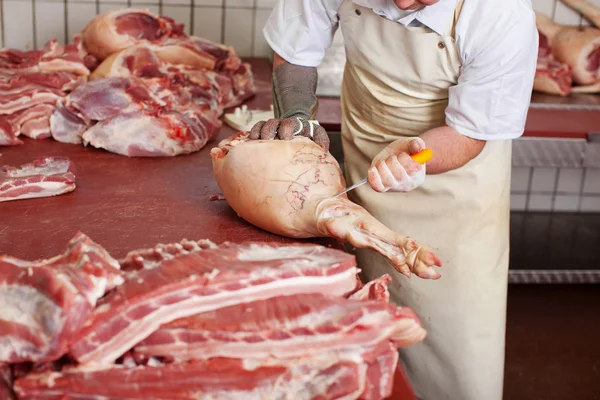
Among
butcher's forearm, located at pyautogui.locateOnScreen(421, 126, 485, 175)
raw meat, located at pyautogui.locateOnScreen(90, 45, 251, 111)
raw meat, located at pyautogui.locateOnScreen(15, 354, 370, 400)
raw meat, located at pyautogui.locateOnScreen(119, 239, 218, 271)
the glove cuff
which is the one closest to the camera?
raw meat, located at pyautogui.locateOnScreen(15, 354, 370, 400)

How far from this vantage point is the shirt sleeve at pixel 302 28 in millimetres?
2459

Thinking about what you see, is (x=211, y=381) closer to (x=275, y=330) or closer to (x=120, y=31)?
(x=275, y=330)

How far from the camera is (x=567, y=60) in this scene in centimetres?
459

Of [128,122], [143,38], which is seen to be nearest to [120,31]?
[143,38]

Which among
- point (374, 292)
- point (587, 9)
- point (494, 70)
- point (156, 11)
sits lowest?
point (374, 292)

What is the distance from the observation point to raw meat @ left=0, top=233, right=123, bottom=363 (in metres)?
1.29

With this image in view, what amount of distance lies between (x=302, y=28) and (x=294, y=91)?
224 mm

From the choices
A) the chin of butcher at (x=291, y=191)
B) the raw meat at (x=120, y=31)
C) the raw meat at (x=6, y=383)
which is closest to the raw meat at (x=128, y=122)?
the raw meat at (x=120, y=31)

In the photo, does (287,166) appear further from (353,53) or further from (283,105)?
(353,53)

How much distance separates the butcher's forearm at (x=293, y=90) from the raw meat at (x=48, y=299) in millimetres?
1026

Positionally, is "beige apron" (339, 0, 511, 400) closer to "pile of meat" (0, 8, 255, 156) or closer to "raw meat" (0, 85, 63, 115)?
"pile of meat" (0, 8, 255, 156)

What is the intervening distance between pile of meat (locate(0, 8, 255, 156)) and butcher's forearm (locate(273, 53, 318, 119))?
0.48 metres

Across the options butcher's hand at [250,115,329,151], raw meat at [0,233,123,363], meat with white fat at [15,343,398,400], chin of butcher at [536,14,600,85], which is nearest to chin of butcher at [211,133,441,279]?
butcher's hand at [250,115,329,151]

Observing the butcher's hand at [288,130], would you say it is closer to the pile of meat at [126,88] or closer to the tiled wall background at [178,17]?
the pile of meat at [126,88]
